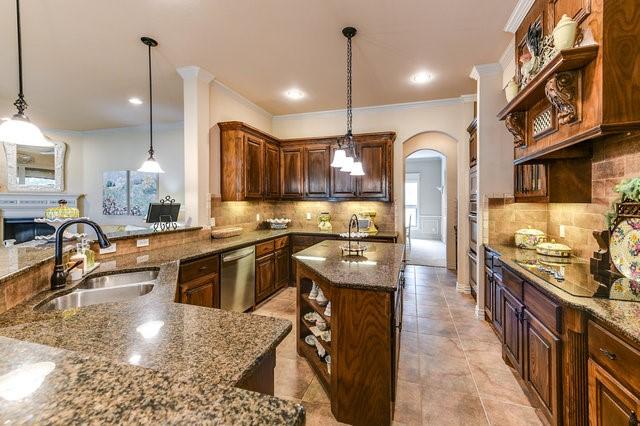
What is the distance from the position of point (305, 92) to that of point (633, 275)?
3.87 m

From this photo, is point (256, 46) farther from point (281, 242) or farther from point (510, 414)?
point (510, 414)

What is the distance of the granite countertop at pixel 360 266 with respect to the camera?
1.75m

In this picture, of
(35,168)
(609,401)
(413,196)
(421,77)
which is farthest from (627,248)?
(413,196)

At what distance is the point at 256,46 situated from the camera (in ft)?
9.67

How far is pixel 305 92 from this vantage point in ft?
13.7

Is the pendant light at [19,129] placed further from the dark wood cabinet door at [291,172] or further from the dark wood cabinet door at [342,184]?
the dark wood cabinet door at [342,184]

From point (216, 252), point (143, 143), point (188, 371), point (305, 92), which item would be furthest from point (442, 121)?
point (143, 143)

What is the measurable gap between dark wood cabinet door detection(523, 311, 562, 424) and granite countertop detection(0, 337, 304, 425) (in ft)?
5.68

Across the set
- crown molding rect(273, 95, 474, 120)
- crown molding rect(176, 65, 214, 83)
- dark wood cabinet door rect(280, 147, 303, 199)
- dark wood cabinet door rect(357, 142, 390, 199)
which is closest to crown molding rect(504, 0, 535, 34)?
crown molding rect(273, 95, 474, 120)

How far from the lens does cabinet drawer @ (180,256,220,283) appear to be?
2.51m

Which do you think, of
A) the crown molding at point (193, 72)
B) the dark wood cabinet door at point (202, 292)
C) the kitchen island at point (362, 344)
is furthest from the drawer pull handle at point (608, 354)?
the crown molding at point (193, 72)

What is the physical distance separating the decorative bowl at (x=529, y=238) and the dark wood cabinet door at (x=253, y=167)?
328 cm

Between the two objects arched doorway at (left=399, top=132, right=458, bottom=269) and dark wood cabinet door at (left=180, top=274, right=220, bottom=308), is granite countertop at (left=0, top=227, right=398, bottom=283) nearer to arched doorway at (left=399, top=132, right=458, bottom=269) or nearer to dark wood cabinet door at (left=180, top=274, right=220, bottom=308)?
dark wood cabinet door at (left=180, top=274, right=220, bottom=308)

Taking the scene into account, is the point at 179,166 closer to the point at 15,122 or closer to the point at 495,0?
the point at 15,122
